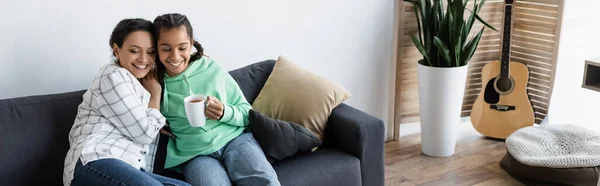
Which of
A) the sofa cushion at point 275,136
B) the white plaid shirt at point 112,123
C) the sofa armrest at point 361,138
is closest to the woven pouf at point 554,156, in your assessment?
the sofa armrest at point 361,138

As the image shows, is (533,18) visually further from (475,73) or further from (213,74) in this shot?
(213,74)

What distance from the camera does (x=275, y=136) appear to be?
2334 mm

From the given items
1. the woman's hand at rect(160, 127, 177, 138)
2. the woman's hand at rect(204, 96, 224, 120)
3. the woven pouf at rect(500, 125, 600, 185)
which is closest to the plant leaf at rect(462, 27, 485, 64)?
the woven pouf at rect(500, 125, 600, 185)

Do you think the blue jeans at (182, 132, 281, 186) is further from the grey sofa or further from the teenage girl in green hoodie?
the grey sofa

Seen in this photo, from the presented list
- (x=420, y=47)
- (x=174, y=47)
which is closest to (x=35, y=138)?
(x=174, y=47)

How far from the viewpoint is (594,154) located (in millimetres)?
2855

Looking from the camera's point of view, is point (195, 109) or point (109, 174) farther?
point (195, 109)

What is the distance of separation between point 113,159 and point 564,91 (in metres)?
2.83

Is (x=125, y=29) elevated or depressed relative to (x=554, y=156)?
elevated

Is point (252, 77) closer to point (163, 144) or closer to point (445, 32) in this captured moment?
point (163, 144)

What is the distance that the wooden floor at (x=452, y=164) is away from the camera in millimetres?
3018

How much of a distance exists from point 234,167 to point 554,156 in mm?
1606

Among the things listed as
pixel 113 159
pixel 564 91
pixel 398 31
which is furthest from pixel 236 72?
pixel 564 91

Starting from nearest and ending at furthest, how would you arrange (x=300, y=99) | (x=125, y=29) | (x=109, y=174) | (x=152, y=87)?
1. (x=109, y=174)
2. (x=125, y=29)
3. (x=152, y=87)
4. (x=300, y=99)
